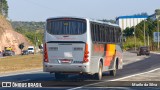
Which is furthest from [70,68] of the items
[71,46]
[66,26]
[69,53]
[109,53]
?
[109,53]

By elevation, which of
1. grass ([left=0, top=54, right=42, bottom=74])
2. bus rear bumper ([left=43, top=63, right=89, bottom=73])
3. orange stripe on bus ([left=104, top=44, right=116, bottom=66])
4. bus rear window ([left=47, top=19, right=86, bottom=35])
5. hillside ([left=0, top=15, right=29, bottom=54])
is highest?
hillside ([left=0, top=15, right=29, bottom=54])

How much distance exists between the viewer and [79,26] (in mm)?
24984

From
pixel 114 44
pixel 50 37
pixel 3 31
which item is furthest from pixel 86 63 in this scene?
pixel 3 31

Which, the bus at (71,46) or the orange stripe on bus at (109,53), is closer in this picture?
the bus at (71,46)

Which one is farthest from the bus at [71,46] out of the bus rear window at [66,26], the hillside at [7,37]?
the hillside at [7,37]

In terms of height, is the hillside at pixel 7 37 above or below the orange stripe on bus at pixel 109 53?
above

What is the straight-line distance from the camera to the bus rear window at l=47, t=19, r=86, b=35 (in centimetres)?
2494

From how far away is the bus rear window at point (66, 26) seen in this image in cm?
2494

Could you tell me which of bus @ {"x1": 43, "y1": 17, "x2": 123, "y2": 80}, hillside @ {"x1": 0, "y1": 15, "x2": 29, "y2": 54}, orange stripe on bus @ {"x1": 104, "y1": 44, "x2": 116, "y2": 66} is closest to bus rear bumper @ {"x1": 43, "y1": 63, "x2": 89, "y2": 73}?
bus @ {"x1": 43, "y1": 17, "x2": 123, "y2": 80}

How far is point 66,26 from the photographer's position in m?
25.1

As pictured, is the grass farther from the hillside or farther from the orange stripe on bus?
the hillside

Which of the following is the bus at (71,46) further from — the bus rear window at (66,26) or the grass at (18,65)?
the grass at (18,65)

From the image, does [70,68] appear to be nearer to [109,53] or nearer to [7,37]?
[109,53]

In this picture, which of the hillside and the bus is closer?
the bus
